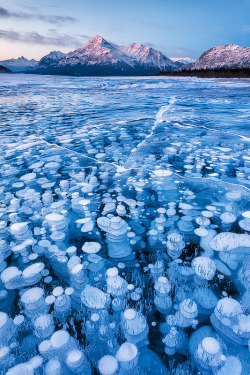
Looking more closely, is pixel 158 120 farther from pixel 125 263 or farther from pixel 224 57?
pixel 224 57

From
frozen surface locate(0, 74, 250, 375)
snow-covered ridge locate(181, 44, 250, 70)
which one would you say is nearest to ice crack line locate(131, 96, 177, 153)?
frozen surface locate(0, 74, 250, 375)

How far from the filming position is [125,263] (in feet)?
4.50

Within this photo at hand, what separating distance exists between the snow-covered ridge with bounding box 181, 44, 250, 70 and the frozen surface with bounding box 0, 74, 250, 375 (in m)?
124

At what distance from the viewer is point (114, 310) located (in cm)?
109

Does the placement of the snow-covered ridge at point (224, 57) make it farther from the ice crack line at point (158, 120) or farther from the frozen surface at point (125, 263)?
the frozen surface at point (125, 263)

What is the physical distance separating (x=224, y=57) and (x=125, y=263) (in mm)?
146916

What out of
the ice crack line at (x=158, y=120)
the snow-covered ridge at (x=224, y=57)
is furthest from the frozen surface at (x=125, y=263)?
the snow-covered ridge at (x=224, y=57)

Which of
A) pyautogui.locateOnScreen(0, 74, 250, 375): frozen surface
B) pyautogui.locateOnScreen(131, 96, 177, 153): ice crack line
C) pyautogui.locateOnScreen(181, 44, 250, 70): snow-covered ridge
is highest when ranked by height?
pyautogui.locateOnScreen(181, 44, 250, 70): snow-covered ridge

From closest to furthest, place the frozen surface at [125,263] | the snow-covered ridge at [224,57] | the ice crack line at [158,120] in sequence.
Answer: the frozen surface at [125,263] < the ice crack line at [158,120] < the snow-covered ridge at [224,57]

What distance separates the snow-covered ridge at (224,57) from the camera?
109338mm

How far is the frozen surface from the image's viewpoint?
0.93 metres

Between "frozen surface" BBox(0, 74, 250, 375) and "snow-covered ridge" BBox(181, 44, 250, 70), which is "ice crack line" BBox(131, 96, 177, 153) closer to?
"frozen surface" BBox(0, 74, 250, 375)

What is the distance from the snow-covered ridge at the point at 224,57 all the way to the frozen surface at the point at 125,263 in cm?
12361

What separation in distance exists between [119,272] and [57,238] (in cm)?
55
